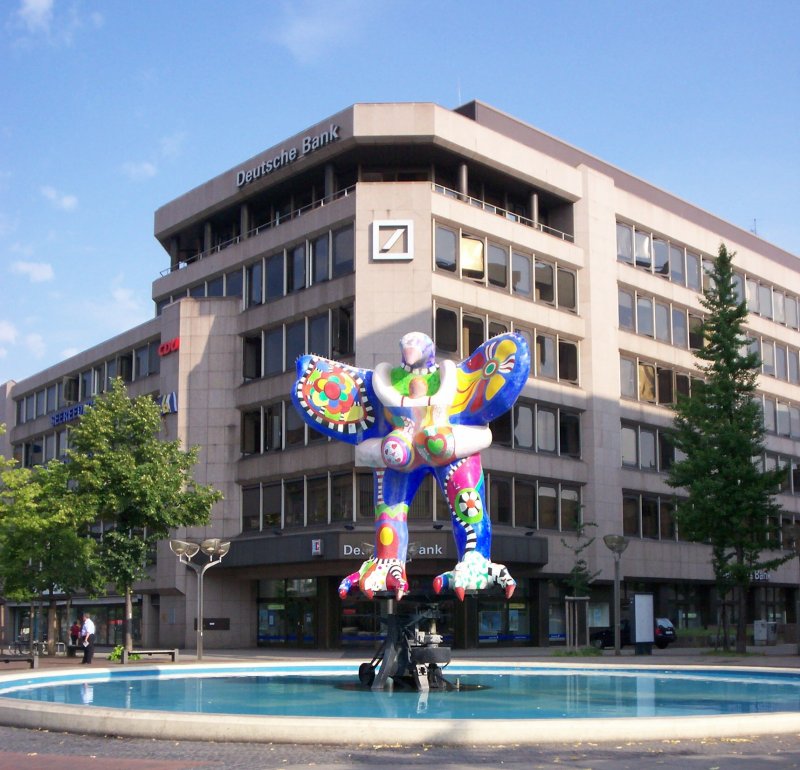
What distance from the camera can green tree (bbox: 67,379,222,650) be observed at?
3872 centimetres

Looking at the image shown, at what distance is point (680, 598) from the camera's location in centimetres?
5975

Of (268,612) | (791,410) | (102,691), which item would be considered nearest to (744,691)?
(102,691)

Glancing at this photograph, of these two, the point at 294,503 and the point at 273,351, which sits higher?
the point at 273,351

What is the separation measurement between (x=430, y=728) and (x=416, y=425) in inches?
387

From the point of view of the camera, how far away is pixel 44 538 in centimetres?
4062

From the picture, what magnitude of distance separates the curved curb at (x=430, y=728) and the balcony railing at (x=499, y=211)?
116ft

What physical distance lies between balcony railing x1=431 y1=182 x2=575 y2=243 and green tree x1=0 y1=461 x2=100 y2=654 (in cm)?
1922

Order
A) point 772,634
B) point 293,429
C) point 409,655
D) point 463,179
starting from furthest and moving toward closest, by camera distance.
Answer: point 772,634, point 293,429, point 463,179, point 409,655

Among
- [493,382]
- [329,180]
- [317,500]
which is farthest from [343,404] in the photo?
[329,180]

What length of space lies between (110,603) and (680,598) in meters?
29.5

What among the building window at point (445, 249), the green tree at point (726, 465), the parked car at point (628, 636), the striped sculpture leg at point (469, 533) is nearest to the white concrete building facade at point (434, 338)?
the building window at point (445, 249)

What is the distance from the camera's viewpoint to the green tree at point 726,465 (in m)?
41.4

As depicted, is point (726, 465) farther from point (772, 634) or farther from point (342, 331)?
point (342, 331)

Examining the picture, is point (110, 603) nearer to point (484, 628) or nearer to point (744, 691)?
point (484, 628)
